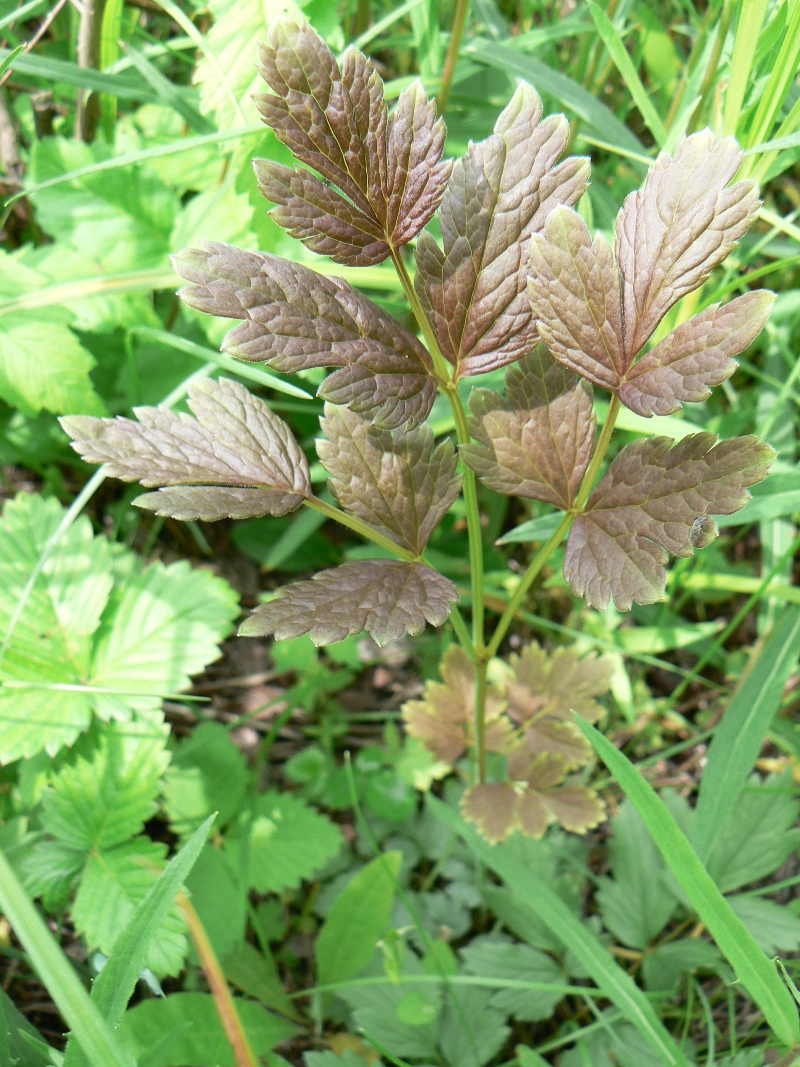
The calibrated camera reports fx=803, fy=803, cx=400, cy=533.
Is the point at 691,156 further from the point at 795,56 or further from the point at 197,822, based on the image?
the point at 197,822

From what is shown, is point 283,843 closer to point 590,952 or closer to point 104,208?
point 590,952

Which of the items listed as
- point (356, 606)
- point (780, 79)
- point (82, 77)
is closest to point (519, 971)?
point (356, 606)

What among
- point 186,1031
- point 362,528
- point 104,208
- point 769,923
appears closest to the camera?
point 362,528

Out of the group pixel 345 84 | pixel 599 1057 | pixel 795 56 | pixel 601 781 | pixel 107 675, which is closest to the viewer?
pixel 345 84

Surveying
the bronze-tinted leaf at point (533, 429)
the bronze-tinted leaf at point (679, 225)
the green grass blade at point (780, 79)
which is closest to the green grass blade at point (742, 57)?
the green grass blade at point (780, 79)

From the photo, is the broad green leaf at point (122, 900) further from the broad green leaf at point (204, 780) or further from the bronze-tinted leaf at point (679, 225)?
the bronze-tinted leaf at point (679, 225)

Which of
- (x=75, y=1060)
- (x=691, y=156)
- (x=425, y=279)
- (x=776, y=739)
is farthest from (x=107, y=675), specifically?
(x=776, y=739)
